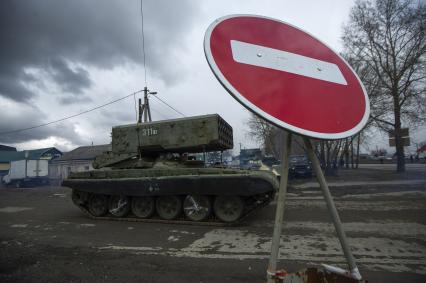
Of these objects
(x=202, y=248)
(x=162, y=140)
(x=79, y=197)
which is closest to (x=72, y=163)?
(x=79, y=197)

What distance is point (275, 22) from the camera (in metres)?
1.64

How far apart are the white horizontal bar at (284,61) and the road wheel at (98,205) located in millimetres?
7684

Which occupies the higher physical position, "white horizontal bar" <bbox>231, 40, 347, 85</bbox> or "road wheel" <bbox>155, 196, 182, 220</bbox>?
"white horizontal bar" <bbox>231, 40, 347, 85</bbox>

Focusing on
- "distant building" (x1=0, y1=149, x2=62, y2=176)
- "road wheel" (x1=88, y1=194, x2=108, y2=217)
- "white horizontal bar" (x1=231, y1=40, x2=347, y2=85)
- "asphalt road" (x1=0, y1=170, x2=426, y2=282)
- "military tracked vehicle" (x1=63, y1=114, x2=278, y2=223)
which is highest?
"distant building" (x1=0, y1=149, x2=62, y2=176)

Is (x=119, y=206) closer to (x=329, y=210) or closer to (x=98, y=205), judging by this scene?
(x=98, y=205)

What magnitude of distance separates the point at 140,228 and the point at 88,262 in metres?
2.37

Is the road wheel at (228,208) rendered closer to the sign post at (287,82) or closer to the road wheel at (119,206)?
the road wheel at (119,206)

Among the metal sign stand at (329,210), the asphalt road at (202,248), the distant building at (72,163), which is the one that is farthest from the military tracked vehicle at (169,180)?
the distant building at (72,163)

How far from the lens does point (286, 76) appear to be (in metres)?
1.43

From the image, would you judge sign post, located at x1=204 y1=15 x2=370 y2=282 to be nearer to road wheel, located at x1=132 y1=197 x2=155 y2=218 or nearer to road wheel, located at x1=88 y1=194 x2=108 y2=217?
road wheel, located at x1=132 y1=197 x2=155 y2=218

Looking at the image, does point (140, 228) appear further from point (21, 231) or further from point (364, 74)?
point (364, 74)

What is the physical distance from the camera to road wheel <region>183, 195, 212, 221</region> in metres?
6.76

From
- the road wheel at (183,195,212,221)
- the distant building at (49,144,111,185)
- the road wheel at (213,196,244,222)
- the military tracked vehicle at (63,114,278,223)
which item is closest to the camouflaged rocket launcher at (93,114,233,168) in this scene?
the military tracked vehicle at (63,114,278,223)

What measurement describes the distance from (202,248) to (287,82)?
4081 millimetres
